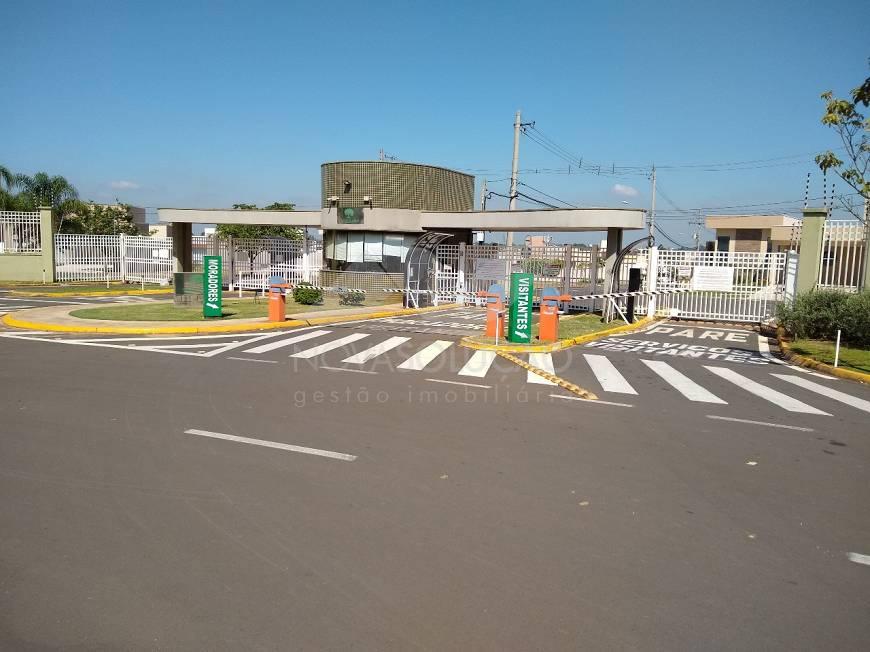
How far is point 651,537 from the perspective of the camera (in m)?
5.05

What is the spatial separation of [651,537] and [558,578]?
108 cm

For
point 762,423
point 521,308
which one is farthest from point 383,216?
point 762,423

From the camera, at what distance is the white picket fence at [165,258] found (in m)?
30.9

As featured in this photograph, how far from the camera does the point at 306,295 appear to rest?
77.3 feet

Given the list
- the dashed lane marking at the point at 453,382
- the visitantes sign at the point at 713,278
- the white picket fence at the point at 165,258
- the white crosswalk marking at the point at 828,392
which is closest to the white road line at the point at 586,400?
the dashed lane marking at the point at 453,382

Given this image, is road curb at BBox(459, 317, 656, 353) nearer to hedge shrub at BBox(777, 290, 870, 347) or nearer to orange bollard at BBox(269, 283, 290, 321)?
hedge shrub at BBox(777, 290, 870, 347)

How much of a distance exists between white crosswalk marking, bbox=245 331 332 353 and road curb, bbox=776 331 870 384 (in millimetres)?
11030

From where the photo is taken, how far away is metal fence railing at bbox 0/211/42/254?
32.3m

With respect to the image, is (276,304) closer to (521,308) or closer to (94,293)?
(521,308)

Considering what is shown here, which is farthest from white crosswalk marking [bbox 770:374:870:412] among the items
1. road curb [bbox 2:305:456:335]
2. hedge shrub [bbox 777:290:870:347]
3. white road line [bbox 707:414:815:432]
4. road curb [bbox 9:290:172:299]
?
road curb [bbox 9:290:172:299]

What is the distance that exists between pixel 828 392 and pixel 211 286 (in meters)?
15.0

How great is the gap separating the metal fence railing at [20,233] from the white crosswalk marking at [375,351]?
25068 millimetres

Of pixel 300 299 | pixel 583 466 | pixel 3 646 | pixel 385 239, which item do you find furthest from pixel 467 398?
pixel 385 239

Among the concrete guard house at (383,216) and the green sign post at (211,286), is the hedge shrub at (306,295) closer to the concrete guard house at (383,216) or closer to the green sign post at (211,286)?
the concrete guard house at (383,216)
